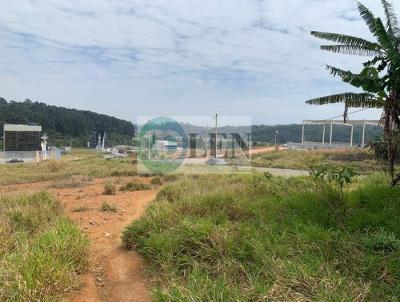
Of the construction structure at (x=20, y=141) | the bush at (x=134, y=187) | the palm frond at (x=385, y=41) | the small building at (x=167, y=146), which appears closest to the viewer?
the palm frond at (x=385, y=41)

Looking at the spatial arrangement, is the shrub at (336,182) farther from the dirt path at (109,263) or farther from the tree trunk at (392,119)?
the dirt path at (109,263)

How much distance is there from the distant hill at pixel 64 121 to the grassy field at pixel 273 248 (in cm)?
7915

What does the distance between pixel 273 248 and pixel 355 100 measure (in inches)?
167

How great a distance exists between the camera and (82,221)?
718 cm

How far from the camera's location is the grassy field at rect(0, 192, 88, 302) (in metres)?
3.39

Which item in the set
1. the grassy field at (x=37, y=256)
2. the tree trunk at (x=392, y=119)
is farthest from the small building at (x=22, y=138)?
the tree trunk at (x=392, y=119)

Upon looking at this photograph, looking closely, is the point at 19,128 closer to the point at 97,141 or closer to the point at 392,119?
the point at 97,141

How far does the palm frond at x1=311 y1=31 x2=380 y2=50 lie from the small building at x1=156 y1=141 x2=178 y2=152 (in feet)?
74.8

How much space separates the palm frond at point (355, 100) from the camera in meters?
6.94

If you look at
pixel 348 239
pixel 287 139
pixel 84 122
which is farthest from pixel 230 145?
pixel 84 122

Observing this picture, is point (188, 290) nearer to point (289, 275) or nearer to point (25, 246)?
point (289, 275)

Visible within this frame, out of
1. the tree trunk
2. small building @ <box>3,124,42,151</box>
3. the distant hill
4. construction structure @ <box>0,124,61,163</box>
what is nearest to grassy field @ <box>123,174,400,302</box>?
the tree trunk

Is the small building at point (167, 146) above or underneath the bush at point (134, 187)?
above

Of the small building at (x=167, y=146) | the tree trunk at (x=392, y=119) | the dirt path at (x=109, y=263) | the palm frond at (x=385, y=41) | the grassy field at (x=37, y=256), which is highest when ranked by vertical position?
the palm frond at (x=385, y=41)
